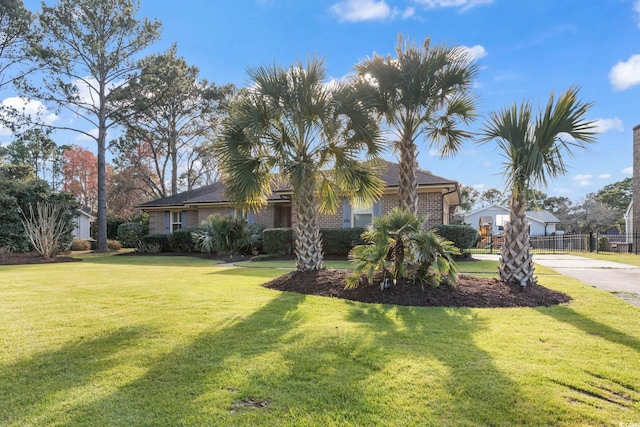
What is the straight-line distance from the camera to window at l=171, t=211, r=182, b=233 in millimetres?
24125

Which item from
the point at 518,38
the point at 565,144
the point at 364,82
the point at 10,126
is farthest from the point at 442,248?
the point at 10,126

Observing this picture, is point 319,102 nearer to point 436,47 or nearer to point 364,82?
point 364,82

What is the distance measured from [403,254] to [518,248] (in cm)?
231

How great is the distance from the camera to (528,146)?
258 inches

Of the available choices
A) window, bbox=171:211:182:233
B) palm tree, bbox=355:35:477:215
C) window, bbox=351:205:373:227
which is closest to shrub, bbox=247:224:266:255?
window, bbox=351:205:373:227

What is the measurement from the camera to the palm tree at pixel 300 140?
7895 millimetres

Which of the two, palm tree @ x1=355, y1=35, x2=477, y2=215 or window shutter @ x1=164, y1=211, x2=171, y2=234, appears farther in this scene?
window shutter @ x1=164, y1=211, x2=171, y2=234

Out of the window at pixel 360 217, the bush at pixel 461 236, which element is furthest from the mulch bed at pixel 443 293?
the window at pixel 360 217

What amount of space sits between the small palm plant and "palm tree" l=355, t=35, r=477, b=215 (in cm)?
266

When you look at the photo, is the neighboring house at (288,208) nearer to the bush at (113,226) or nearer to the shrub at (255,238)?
the shrub at (255,238)

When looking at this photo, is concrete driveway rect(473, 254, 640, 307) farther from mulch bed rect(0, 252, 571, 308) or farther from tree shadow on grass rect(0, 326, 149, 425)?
tree shadow on grass rect(0, 326, 149, 425)

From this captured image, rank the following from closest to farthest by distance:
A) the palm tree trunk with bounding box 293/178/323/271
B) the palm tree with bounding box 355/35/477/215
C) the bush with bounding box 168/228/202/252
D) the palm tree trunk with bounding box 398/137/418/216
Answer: the palm tree trunk with bounding box 293/178/323/271, the palm tree with bounding box 355/35/477/215, the palm tree trunk with bounding box 398/137/418/216, the bush with bounding box 168/228/202/252

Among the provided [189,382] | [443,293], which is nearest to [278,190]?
[443,293]

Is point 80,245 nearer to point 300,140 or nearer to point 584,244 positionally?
point 300,140
